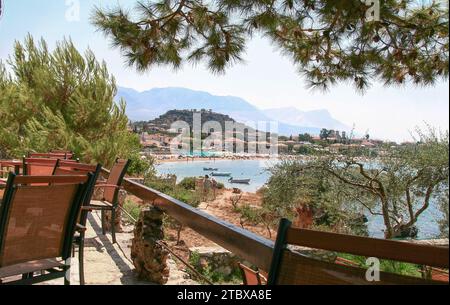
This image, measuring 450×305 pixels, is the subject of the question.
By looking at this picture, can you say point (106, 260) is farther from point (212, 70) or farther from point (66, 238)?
point (212, 70)

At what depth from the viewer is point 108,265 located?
331cm

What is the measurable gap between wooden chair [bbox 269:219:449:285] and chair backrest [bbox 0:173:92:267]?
104 cm

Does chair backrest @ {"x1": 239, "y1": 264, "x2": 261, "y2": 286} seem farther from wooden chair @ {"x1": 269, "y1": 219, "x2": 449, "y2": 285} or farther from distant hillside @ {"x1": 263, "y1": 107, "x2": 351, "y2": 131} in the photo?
distant hillside @ {"x1": 263, "y1": 107, "x2": 351, "y2": 131}

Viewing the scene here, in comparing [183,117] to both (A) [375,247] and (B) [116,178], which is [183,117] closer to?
(B) [116,178]

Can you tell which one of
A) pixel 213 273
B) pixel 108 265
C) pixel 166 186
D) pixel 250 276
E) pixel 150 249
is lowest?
pixel 213 273

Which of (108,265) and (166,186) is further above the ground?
(108,265)

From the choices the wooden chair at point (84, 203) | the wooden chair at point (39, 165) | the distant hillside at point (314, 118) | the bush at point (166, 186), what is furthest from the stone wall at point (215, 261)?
the distant hillside at point (314, 118)

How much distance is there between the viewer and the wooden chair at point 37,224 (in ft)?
5.18

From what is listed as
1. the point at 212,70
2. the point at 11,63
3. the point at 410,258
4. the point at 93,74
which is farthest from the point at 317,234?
the point at 11,63

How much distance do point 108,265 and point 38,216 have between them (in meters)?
1.77

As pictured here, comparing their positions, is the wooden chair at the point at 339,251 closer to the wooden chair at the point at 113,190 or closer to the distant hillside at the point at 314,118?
the wooden chair at the point at 113,190

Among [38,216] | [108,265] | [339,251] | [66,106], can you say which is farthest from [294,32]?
[66,106]

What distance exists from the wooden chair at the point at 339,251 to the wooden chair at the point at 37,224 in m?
1.04
